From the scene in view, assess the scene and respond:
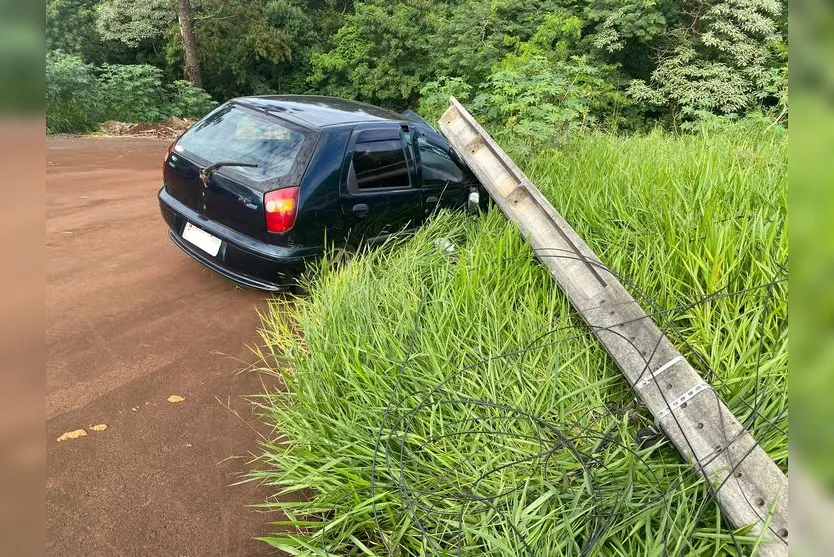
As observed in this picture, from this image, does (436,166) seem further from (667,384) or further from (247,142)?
(667,384)

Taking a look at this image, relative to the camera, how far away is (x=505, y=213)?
14.2 ft

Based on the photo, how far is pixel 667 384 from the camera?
8.79 ft

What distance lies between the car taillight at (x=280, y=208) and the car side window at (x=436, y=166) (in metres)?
1.45

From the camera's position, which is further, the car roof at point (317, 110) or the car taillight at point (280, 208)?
the car roof at point (317, 110)

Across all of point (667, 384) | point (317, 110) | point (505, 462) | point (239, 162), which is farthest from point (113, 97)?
point (667, 384)

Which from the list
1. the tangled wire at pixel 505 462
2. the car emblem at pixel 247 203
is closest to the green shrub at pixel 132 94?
the car emblem at pixel 247 203

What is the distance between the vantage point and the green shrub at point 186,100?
50.5ft

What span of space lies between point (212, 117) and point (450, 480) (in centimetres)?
376

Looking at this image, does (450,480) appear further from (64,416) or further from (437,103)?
(437,103)

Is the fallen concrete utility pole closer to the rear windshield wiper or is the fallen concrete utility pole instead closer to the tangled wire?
the tangled wire

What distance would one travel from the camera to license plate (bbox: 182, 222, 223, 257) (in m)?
4.26

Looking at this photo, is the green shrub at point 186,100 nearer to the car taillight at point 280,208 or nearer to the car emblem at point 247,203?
the car emblem at point 247,203

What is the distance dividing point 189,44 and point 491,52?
9770 mm
